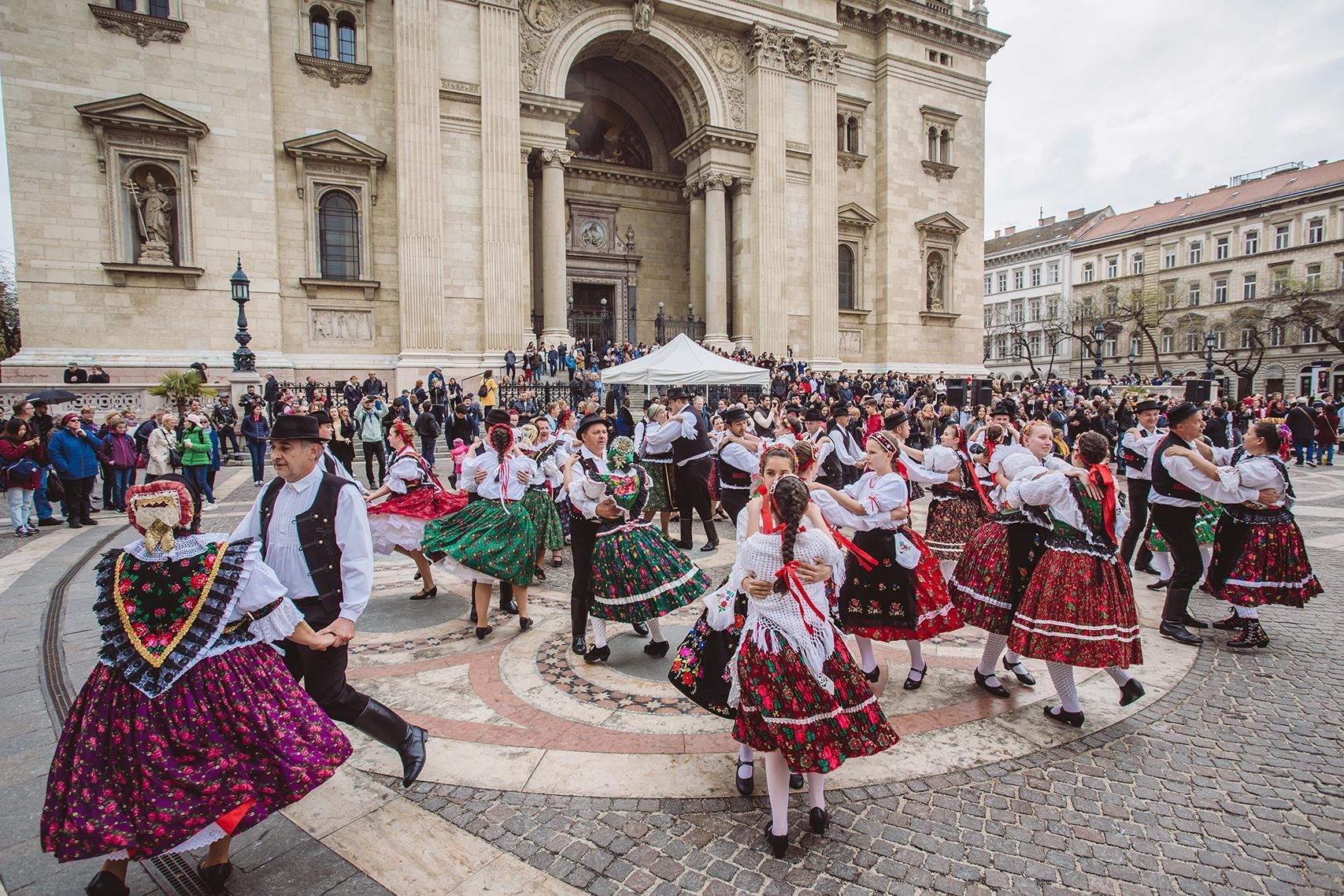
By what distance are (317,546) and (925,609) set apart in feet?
13.7

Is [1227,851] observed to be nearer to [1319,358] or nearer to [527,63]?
[527,63]

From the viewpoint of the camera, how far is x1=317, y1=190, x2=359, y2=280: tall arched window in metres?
22.8

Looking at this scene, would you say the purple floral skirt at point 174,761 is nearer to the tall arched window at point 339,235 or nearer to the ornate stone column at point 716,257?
the tall arched window at point 339,235

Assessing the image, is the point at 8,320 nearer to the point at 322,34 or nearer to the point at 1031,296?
the point at 322,34

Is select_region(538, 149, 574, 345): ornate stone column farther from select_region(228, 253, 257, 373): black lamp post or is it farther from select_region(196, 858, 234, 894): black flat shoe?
select_region(196, 858, 234, 894): black flat shoe

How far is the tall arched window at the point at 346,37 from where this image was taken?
74.1 feet

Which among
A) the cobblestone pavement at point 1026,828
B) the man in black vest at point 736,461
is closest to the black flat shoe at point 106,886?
the cobblestone pavement at point 1026,828

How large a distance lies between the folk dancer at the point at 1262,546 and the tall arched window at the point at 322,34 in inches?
1043

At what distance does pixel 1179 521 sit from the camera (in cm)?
657

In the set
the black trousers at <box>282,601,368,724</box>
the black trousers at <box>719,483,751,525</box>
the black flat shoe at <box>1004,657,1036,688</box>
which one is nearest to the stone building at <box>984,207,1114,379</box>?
the black trousers at <box>719,483,751,525</box>

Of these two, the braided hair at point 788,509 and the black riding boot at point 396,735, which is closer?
the braided hair at point 788,509

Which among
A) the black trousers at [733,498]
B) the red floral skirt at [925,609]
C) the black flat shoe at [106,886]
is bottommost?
the black flat shoe at [106,886]

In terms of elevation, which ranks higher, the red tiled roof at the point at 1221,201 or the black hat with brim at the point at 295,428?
the red tiled roof at the point at 1221,201

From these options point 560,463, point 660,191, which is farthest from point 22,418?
point 660,191
